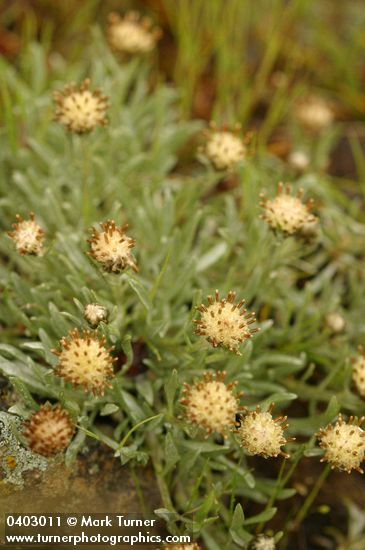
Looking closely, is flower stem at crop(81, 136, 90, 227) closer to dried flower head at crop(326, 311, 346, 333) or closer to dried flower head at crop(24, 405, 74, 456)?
dried flower head at crop(24, 405, 74, 456)

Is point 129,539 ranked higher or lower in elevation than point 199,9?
lower

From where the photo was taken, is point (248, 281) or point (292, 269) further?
point (292, 269)

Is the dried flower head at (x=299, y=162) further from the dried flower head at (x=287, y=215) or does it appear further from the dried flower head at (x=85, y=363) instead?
the dried flower head at (x=85, y=363)

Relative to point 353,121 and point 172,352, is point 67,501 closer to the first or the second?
point 172,352

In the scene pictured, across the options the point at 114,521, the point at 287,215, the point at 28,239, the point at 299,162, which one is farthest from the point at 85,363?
the point at 299,162

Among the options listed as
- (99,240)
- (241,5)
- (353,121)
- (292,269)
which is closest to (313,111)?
(353,121)

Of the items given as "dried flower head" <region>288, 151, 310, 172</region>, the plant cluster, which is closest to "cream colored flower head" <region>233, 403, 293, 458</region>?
the plant cluster

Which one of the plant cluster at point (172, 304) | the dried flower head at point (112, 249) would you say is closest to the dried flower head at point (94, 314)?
the plant cluster at point (172, 304)

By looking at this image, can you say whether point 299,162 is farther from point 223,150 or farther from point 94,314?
point 94,314
